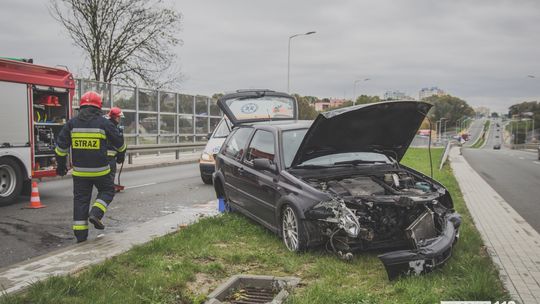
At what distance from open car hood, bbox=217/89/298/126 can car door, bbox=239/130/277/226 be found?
12.4 ft

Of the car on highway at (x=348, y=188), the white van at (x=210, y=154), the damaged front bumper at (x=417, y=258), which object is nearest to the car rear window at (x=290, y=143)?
the car on highway at (x=348, y=188)

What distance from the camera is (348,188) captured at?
5543mm

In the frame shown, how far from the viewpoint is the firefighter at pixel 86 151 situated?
6.07 meters

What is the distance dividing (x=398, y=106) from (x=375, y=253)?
177cm

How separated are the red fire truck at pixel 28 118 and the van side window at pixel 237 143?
438 centimetres

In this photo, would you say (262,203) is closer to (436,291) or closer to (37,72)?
(436,291)

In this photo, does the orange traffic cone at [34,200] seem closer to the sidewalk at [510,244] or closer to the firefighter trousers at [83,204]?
the firefighter trousers at [83,204]

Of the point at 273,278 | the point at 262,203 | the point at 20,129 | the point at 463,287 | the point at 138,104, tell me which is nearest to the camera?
the point at 463,287

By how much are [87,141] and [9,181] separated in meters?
4.34

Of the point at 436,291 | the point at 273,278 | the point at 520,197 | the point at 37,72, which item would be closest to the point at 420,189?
the point at 436,291

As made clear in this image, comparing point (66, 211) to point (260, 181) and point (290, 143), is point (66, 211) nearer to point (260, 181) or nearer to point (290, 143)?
point (260, 181)

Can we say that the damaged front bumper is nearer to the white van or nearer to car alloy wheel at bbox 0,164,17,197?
car alloy wheel at bbox 0,164,17,197

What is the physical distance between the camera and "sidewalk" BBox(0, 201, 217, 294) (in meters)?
4.59

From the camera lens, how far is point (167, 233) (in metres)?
6.44
